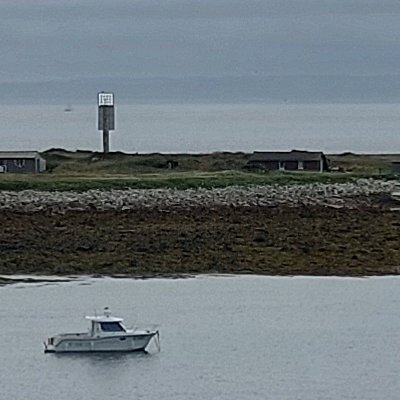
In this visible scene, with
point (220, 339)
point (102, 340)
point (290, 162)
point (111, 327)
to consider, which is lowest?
point (220, 339)

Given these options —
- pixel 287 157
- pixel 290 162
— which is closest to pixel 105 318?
pixel 290 162

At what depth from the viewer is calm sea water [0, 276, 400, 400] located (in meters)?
29.6

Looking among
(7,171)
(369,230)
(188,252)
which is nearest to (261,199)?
(369,230)

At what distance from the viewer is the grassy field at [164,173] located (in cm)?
5623

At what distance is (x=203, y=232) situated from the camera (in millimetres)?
44781

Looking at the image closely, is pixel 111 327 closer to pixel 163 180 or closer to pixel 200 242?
pixel 200 242

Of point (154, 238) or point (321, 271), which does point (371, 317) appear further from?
point (154, 238)

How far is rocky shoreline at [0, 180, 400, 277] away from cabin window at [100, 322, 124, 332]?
274 inches

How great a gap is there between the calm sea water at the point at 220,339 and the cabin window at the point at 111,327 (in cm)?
62

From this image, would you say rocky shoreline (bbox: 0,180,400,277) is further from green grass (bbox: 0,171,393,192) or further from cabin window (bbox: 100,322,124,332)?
cabin window (bbox: 100,322,124,332)

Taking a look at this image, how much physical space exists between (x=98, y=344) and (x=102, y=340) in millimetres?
119

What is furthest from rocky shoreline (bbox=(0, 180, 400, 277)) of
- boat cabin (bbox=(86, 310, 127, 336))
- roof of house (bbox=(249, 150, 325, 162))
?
roof of house (bbox=(249, 150, 325, 162))

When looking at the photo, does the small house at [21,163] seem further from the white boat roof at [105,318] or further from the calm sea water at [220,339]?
the white boat roof at [105,318]

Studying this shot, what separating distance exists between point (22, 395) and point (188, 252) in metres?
13.4
